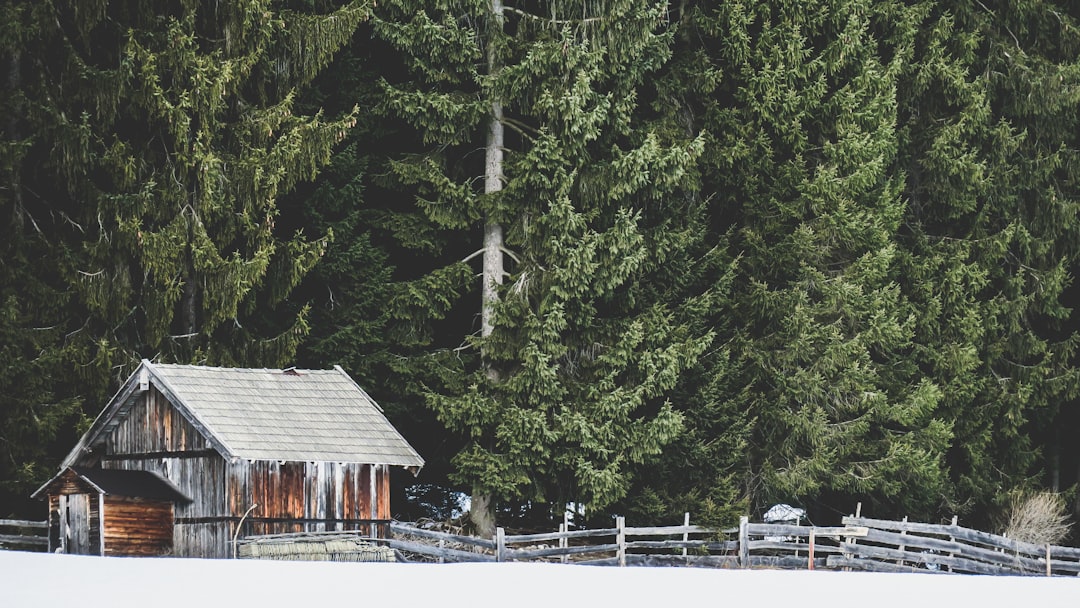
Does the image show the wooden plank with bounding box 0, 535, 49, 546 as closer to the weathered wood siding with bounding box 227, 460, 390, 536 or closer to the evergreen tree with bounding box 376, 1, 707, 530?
the weathered wood siding with bounding box 227, 460, 390, 536

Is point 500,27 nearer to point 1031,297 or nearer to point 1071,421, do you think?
point 1031,297

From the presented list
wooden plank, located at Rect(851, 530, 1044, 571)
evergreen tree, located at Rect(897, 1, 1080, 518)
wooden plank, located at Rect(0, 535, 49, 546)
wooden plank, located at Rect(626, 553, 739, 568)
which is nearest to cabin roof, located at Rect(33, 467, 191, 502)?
wooden plank, located at Rect(0, 535, 49, 546)

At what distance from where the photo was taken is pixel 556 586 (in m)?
27.6

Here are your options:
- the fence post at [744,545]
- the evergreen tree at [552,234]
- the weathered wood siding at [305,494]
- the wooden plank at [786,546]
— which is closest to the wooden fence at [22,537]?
the weathered wood siding at [305,494]

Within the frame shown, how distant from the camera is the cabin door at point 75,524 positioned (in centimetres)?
3394

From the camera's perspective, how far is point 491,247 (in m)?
39.9

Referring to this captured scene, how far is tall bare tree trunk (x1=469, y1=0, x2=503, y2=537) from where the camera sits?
128 ft

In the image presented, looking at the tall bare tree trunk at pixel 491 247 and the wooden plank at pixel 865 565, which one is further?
the tall bare tree trunk at pixel 491 247

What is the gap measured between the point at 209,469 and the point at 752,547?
9.89 m

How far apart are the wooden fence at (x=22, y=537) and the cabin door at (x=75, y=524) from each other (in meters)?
1.04

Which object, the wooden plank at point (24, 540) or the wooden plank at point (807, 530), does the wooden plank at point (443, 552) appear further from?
the wooden plank at point (24, 540)

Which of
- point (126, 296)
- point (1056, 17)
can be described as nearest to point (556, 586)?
point (126, 296)

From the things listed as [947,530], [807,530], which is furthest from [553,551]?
[947,530]

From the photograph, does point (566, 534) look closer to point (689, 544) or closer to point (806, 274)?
point (689, 544)
